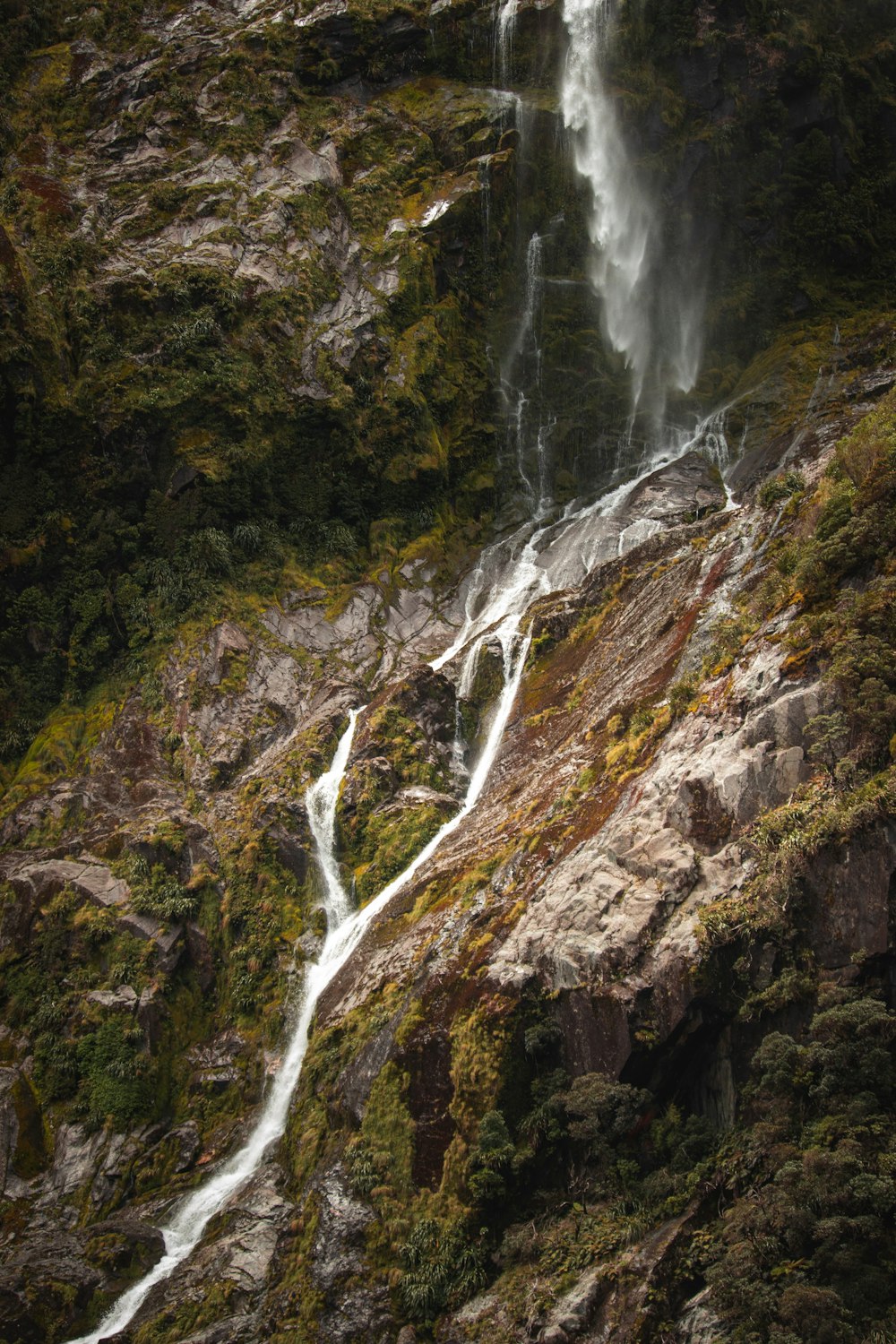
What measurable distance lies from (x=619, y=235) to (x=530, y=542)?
58.5 ft

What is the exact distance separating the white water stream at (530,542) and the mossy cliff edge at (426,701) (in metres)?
0.67

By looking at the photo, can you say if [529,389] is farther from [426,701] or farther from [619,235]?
[426,701]

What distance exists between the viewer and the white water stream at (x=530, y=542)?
18734 mm

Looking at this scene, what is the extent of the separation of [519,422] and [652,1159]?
33.8 meters

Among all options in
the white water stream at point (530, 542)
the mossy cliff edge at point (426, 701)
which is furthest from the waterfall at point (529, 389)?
the mossy cliff edge at point (426, 701)

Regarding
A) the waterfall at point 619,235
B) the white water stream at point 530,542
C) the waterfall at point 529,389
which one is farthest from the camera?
the waterfall at point 619,235

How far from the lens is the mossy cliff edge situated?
11.5m

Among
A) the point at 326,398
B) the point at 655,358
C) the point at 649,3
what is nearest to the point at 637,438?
the point at 655,358

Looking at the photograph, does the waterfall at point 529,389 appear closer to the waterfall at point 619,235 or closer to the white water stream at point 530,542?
the white water stream at point 530,542

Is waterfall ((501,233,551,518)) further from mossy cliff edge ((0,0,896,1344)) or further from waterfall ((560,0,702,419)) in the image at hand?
waterfall ((560,0,702,419))

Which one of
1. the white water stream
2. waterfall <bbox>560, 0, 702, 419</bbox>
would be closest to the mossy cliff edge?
the white water stream

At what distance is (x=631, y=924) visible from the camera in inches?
518

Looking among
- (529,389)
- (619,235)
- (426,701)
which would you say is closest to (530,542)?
(529,389)

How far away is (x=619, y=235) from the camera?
4272 centimetres
